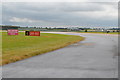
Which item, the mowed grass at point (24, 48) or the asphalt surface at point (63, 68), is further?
the mowed grass at point (24, 48)

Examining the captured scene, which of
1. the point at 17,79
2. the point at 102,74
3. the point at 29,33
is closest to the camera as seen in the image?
the point at 17,79

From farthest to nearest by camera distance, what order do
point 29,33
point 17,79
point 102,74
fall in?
point 29,33 → point 102,74 → point 17,79

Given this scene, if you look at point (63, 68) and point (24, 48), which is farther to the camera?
point (24, 48)

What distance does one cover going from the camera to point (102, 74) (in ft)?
26.2

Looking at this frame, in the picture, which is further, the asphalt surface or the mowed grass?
the mowed grass

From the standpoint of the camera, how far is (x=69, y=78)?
719 centimetres

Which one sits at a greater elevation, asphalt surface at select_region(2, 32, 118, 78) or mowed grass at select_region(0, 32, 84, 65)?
mowed grass at select_region(0, 32, 84, 65)

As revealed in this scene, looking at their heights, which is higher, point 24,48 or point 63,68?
point 24,48

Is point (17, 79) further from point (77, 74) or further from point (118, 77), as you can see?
point (118, 77)

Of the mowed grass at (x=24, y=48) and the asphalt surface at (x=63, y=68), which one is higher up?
the mowed grass at (x=24, y=48)

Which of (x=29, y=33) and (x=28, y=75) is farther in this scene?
(x=29, y=33)

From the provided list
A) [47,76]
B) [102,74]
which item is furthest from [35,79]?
[102,74]

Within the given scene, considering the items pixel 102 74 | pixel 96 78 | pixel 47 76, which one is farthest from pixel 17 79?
pixel 102 74

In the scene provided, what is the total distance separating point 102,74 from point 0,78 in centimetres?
407
